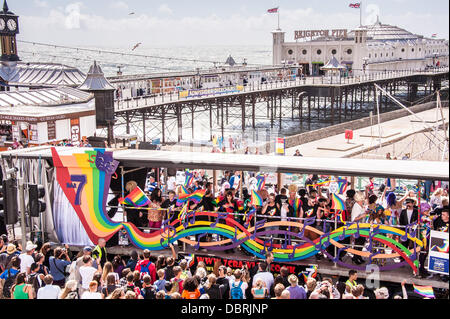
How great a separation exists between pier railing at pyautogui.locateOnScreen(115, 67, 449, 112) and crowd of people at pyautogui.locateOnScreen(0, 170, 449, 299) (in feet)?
85.9

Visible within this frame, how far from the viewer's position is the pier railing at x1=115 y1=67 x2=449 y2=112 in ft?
123

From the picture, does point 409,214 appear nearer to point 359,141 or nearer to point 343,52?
point 359,141

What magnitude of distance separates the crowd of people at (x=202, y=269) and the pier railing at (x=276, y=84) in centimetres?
2619

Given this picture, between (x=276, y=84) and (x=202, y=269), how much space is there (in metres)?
45.5

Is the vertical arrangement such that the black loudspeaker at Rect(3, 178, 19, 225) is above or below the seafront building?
below

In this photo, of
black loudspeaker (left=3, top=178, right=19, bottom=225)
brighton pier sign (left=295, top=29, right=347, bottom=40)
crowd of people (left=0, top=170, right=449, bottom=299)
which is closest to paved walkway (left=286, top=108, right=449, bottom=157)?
crowd of people (left=0, top=170, right=449, bottom=299)

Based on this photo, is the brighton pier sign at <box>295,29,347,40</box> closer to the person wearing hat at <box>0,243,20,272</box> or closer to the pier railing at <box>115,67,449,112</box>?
the pier railing at <box>115,67,449,112</box>

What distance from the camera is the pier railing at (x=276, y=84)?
37.3 meters

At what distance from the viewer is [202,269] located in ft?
25.0

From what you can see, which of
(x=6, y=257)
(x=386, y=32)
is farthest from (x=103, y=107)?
(x=386, y=32)
